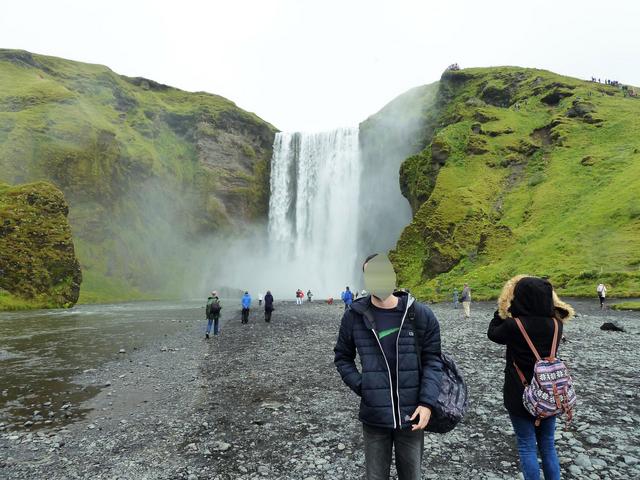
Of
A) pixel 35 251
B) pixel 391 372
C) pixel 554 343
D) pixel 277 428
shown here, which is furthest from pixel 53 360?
pixel 35 251

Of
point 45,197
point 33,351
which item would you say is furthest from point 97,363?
point 45,197

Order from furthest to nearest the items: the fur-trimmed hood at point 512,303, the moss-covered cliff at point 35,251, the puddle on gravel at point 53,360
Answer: the moss-covered cliff at point 35,251 < the puddle on gravel at point 53,360 < the fur-trimmed hood at point 512,303

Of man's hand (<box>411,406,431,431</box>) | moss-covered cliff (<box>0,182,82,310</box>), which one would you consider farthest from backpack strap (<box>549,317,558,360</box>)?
moss-covered cliff (<box>0,182,82,310</box>)

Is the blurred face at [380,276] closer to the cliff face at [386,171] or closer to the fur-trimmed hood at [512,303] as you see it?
the fur-trimmed hood at [512,303]

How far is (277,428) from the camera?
912cm

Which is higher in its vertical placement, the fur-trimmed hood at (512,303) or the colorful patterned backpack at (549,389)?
the fur-trimmed hood at (512,303)

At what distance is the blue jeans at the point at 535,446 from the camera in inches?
194

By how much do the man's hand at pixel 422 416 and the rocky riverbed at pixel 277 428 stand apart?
10.4 ft

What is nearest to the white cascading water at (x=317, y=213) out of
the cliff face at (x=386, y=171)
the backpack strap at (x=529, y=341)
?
the cliff face at (x=386, y=171)

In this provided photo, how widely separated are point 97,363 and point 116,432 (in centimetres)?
1023

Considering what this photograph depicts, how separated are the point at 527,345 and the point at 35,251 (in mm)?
69994

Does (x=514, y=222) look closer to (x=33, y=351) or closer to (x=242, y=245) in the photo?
(x=33, y=351)

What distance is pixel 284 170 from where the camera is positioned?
103 meters

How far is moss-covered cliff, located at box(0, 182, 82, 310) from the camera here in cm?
5631
